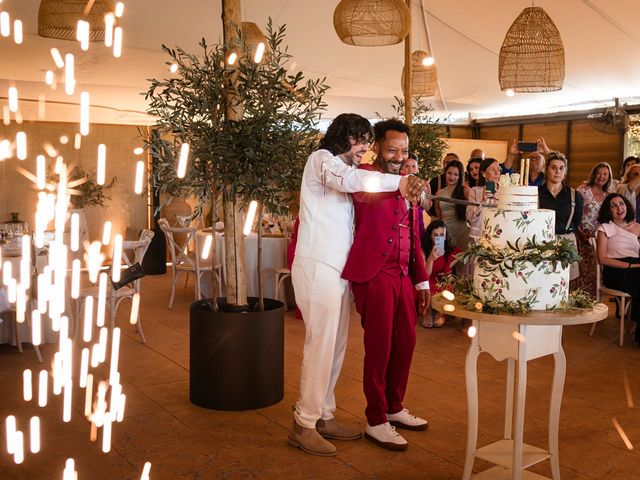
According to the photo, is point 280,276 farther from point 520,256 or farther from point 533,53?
point 520,256

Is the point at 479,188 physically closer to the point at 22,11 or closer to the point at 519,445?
the point at 519,445

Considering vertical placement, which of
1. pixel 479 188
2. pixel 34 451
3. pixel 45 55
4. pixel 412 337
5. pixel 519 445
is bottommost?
pixel 34 451

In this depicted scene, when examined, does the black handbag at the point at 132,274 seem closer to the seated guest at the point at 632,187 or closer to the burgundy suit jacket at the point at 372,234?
the burgundy suit jacket at the point at 372,234

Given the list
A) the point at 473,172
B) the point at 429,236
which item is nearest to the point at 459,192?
the point at 473,172

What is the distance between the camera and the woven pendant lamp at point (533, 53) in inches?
261

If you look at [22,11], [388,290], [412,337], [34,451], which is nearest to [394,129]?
[388,290]

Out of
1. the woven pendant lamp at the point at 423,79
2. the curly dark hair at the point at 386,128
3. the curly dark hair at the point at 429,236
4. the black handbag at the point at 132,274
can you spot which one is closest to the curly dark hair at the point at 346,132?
the curly dark hair at the point at 386,128

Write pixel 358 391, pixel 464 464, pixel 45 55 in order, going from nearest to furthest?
pixel 464 464 < pixel 358 391 < pixel 45 55

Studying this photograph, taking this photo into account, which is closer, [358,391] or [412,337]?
[412,337]

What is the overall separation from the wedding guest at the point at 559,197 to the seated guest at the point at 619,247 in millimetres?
382

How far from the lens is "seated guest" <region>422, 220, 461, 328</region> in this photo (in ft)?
21.4

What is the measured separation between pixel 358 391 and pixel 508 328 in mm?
1821

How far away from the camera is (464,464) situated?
3.48 metres

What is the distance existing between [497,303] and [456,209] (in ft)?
13.4
